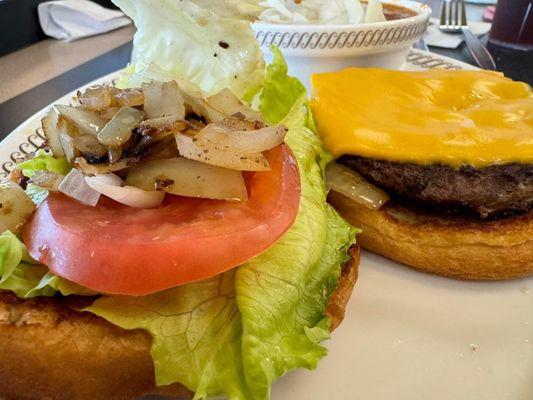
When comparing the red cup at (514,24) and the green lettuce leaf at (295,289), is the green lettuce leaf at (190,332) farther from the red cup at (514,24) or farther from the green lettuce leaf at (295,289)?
the red cup at (514,24)

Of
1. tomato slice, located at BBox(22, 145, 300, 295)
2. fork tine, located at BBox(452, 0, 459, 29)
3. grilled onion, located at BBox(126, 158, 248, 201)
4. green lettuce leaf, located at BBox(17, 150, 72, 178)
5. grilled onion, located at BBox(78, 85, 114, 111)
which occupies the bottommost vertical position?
fork tine, located at BBox(452, 0, 459, 29)

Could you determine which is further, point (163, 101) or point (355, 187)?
point (355, 187)

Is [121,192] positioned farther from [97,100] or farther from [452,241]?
[452,241]

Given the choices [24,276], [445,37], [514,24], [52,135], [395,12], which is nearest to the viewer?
[24,276]

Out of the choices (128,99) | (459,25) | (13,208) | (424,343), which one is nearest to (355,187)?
(424,343)

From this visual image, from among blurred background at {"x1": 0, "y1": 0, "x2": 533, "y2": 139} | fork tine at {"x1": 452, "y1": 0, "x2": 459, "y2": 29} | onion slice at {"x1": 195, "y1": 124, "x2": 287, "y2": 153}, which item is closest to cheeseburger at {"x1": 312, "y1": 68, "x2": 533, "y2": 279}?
onion slice at {"x1": 195, "y1": 124, "x2": 287, "y2": 153}

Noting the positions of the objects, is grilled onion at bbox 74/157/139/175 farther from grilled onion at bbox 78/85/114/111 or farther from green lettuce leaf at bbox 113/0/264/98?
green lettuce leaf at bbox 113/0/264/98
